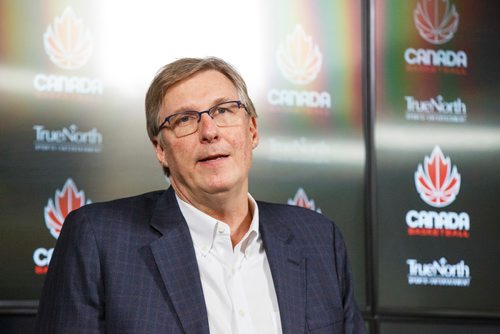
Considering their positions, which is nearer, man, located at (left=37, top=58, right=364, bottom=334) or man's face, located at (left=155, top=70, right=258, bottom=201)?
man, located at (left=37, top=58, right=364, bottom=334)

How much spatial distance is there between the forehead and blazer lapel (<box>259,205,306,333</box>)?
0.42 metres

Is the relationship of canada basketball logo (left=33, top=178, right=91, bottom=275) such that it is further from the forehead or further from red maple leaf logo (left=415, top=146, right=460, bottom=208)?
red maple leaf logo (left=415, top=146, right=460, bottom=208)

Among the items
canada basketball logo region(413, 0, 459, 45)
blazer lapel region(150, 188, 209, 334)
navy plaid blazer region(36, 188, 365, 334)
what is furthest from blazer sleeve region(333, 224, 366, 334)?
canada basketball logo region(413, 0, 459, 45)

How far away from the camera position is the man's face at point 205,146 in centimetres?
220

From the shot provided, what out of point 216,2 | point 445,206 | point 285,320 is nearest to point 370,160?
point 445,206

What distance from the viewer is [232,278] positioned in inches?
86.3

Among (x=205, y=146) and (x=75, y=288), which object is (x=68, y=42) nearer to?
(x=205, y=146)

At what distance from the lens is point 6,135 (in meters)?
3.23

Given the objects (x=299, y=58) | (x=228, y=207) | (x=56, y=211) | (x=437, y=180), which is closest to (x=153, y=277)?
(x=228, y=207)

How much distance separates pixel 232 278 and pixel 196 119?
Answer: 1.55 feet

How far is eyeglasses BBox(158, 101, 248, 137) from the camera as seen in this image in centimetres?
224

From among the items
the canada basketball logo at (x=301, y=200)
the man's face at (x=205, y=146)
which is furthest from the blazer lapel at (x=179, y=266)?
the canada basketball logo at (x=301, y=200)

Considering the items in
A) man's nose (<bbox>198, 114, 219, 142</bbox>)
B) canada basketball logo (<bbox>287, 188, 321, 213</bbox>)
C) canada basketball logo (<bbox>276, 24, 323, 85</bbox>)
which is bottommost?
canada basketball logo (<bbox>287, 188, 321, 213</bbox>)

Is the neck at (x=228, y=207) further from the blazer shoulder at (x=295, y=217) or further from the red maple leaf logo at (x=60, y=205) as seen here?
the red maple leaf logo at (x=60, y=205)
